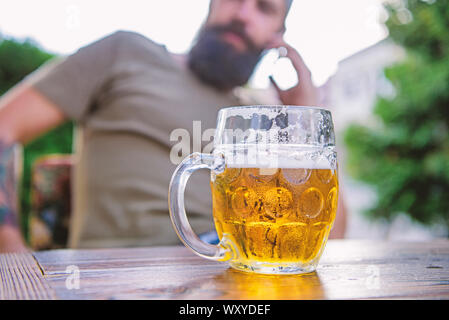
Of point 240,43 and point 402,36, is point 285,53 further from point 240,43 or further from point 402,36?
point 402,36

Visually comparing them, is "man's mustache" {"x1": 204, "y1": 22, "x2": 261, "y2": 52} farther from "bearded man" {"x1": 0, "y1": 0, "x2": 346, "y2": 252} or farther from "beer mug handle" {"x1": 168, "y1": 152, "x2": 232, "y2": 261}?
"beer mug handle" {"x1": 168, "y1": 152, "x2": 232, "y2": 261}

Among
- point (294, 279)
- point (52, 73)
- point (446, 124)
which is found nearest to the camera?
point (294, 279)

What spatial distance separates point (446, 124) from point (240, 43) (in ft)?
15.8

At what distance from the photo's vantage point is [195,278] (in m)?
0.65

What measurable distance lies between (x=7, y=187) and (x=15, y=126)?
23 centimetres

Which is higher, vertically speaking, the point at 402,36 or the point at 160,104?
the point at 402,36

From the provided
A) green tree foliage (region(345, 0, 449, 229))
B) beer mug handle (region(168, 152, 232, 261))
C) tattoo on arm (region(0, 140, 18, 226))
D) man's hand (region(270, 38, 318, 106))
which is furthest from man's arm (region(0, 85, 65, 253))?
green tree foliage (region(345, 0, 449, 229))

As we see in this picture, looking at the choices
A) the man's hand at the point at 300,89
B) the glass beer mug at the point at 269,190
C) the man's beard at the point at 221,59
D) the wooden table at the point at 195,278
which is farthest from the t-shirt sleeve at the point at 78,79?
the glass beer mug at the point at 269,190

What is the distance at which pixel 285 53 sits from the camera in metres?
1.85

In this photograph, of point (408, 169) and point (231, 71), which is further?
point (408, 169)

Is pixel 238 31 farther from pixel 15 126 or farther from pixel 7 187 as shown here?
pixel 7 187

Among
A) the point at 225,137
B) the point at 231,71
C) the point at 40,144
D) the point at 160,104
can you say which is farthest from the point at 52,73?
the point at 40,144

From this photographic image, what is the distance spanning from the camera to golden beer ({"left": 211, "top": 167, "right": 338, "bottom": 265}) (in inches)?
26.4

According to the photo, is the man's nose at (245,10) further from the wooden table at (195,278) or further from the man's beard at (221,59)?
the wooden table at (195,278)
